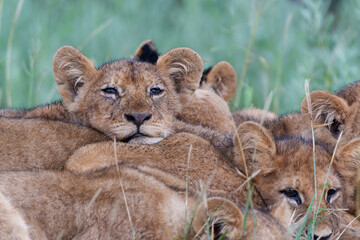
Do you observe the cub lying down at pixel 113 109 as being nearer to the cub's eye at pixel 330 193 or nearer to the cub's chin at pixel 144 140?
the cub's chin at pixel 144 140

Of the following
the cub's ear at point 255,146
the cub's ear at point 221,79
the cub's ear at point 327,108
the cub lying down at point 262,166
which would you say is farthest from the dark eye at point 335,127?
the cub's ear at point 221,79

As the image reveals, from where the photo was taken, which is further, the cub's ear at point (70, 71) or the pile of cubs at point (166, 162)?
the cub's ear at point (70, 71)

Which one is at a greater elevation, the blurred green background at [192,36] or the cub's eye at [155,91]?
the cub's eye at [155,91]

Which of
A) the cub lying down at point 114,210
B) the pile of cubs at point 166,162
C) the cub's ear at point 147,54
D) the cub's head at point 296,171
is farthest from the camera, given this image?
the cub's ear at point 147,54

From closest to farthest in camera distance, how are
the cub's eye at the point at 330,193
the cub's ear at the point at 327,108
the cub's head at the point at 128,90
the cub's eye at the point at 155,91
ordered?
the cub's eye at the point at 330,193 < the cub's head at the point at 128,90 < the cub's ear at the point at 327,108 < the cub's eye at the point at 155,91

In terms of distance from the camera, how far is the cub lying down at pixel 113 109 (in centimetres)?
505

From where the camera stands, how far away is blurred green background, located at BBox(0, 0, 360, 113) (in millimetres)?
9625

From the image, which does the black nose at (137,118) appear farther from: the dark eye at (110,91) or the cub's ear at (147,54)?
the cub's ear at (147,54)

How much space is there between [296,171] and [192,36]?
29.3 ft

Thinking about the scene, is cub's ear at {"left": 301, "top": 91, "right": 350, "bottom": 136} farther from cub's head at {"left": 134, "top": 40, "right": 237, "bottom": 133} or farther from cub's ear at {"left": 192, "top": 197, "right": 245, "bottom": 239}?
cub's ear at {"left": 192, "top": 197, "right": 245, "bottom": 239}

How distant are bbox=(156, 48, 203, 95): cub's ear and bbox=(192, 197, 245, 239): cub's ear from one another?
234cm

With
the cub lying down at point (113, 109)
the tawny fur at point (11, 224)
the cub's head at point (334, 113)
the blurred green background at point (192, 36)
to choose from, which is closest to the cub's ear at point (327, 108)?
the cub's head at point (334, 113)

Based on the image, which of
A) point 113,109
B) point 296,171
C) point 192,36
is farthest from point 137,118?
point 192,36

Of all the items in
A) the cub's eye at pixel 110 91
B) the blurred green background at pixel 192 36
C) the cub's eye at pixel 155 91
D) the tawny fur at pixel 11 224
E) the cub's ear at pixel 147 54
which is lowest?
the blurred green background at pixel 192 36
